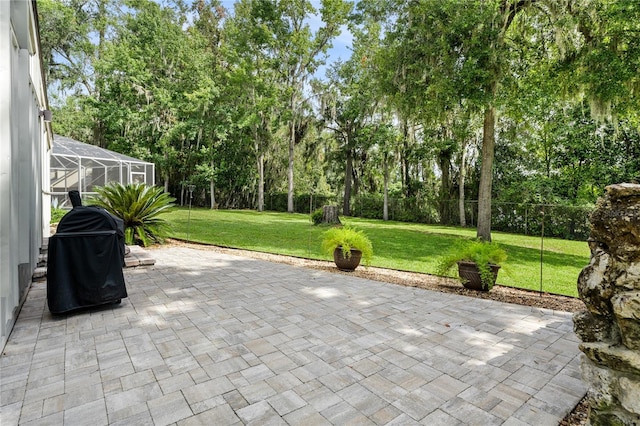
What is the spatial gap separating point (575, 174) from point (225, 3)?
85.6ft

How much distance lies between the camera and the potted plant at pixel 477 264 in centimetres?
477

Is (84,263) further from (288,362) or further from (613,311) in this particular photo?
(613,311)

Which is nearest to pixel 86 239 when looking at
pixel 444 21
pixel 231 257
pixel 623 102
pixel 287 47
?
pixel 231 257

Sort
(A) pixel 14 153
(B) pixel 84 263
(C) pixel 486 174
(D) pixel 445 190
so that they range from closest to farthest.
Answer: (A) pixel 14 153 < (B) pixel 84 263 < (C) pixel 486 174 < (D) pixel 445 190

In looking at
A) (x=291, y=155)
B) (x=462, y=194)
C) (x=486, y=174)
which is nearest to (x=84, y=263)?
(x=486, y=174)

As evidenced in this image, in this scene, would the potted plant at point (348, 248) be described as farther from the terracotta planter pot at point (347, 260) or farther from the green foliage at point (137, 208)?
the green foliage at point (137, 208)

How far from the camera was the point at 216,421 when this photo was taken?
1.87 meters

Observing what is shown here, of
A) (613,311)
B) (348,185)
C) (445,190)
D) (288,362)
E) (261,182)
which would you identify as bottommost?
(288,362)

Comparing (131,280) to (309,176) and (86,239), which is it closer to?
(86,239)

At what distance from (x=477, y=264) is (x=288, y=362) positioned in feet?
11.0

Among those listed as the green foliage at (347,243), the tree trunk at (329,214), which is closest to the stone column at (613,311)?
the green foliage at (347,243)

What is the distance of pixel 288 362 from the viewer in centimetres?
254

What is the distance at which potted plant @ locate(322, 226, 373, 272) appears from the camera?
19.1ft

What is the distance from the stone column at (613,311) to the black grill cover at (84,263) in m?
3.88
